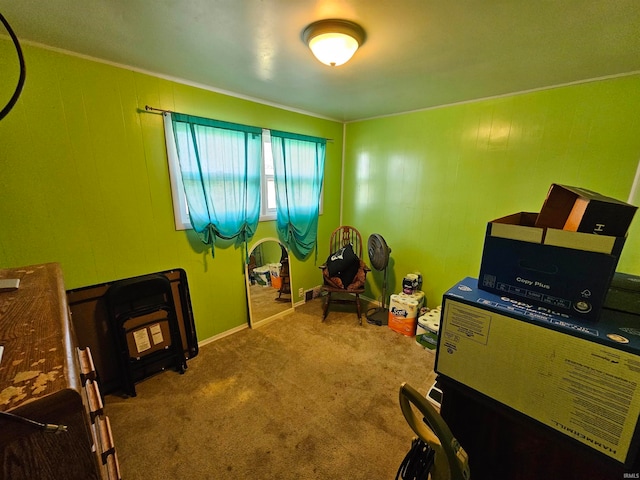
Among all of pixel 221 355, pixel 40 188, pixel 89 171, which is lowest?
pixel 221 355

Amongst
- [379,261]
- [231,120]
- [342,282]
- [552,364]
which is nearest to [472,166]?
[379,261]

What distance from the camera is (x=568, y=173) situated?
2021mm

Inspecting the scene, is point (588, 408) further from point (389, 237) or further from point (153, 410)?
point (389, 237)

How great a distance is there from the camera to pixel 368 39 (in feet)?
4.67

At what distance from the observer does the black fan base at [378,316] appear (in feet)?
9.62

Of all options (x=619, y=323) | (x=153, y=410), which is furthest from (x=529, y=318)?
(x=153, y=410)

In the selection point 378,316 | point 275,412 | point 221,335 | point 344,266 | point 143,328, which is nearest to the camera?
point 275,412

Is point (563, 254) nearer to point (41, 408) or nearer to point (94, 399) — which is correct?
point (41, 408)

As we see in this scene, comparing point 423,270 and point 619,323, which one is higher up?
point 619,323

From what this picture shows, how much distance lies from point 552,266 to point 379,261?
81.9 inches

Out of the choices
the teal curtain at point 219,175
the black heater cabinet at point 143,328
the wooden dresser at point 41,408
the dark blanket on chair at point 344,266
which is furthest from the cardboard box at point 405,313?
the wooden dresser at point 41,408

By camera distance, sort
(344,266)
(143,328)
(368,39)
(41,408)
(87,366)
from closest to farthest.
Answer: (41,408) < (87,366) < (368,39) < (143,328) < (344,266)

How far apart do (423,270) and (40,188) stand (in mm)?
3297

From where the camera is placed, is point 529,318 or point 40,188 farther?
point 40,188
